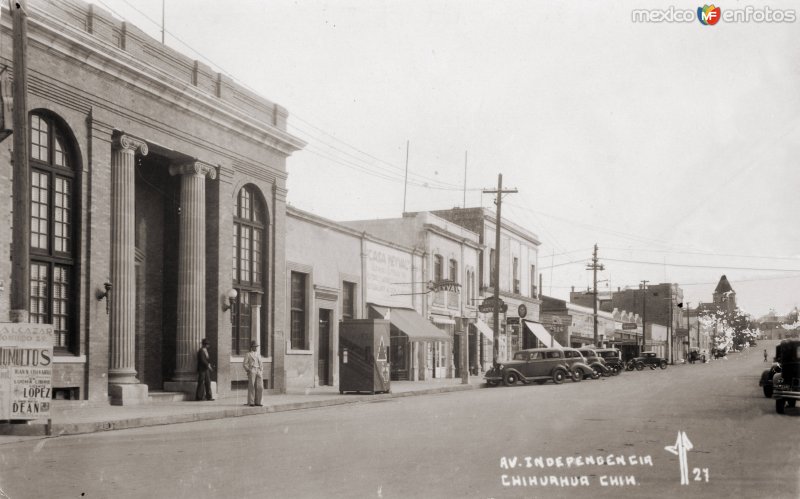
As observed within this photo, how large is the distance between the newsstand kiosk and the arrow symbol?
13883mm

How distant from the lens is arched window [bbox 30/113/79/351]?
18.5m

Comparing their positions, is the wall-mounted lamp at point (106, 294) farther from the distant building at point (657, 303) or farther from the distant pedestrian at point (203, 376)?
the distant building at point (657, 303)

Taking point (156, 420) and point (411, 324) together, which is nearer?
point (156, 420)

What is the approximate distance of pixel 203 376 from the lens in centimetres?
2288

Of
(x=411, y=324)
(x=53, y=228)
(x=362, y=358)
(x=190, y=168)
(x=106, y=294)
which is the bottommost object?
(x=362, y=358)

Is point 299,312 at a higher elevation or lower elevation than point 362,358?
higher

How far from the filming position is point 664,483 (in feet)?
29.2

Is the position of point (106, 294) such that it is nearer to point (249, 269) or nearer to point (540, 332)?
point (249, 269)

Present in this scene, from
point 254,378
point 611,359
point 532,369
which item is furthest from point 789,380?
point 611,359

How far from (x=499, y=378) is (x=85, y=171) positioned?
68.0 feet

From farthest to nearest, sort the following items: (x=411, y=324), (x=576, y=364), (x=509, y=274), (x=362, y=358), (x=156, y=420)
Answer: (x=509, y=274), (x=576, y=364), (x=411, y=324), (x=362, y=358), (x=156, y=420)

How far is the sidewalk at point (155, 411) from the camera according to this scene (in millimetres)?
14452

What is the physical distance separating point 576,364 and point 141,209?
2088cm

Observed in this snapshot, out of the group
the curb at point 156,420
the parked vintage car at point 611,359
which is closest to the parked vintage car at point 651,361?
the parked vintage car at point 611,359
